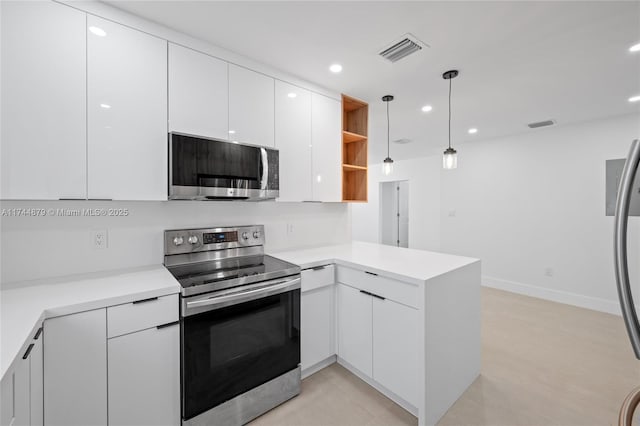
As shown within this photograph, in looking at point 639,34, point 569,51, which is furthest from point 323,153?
point 639,34

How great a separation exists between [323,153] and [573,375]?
113 inches

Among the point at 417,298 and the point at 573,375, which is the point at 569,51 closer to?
the point at 417,298

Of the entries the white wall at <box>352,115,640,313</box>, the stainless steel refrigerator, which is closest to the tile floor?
the white wall at <box>352,115,640,313</box>

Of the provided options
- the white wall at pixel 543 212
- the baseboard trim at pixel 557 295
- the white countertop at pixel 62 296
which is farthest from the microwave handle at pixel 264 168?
the baseboard trim at pixel 557 295

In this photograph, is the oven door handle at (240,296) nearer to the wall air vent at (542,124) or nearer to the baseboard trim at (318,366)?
the baseboard trim at (318,366)

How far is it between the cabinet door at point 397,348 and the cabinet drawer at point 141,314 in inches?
51.7

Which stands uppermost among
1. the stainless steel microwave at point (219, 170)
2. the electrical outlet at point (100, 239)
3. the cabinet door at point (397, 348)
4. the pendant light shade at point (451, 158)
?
the pendant light shade at point (451, 158)

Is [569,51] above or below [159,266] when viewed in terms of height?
above

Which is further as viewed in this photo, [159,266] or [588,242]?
[588,242]

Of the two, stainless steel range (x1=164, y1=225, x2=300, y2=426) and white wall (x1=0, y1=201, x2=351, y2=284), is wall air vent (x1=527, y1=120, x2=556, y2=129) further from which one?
stainless steel range (x1=164, y1=225, x2=300, y2=426)

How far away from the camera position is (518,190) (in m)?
4.34

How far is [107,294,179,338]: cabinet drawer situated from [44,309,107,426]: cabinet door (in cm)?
4

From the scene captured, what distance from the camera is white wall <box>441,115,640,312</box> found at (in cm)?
358

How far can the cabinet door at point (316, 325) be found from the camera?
2.12 meters
